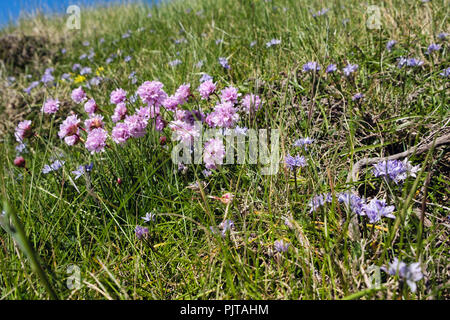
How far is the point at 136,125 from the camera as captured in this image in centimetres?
168

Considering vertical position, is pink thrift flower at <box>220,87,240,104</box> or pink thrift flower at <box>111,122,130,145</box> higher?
pink thrift flower at <box>220,87,240,104</box>

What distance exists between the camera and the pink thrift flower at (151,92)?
1.66 meters

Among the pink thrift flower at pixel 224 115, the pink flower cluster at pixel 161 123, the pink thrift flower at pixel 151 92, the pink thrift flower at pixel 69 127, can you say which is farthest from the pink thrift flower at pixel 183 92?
the pink thrift flower at pixel 69 127

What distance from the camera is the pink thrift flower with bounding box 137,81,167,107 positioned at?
166cm

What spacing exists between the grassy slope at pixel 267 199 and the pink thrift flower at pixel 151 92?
0.68ft

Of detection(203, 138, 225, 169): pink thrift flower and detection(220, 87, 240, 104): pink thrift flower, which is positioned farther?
detection(220, 87, 240, 104): pink thrift flower

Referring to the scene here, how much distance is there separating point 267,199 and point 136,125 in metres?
0.75

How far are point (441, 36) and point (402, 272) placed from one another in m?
1.99

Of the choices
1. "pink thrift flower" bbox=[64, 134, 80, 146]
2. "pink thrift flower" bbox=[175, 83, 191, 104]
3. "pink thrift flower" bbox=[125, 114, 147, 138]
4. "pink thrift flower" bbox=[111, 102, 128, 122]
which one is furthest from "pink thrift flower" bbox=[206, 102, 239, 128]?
"pink thrift flower" bbox=[64, 134, 80, 146]

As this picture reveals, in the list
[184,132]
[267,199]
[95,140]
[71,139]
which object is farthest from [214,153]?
[71,139]

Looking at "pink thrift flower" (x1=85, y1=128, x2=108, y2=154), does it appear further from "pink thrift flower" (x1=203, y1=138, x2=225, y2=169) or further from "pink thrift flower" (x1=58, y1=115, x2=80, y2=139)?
"pink thrift flower" (x1=203, y1=138, x2=225, y2=169)

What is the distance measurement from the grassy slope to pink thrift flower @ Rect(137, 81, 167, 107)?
8.1 inches

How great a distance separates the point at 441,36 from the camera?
2240 mm

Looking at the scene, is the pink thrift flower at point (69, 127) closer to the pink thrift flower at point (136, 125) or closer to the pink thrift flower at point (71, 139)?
the pink thrift flower at point (71, 139)
